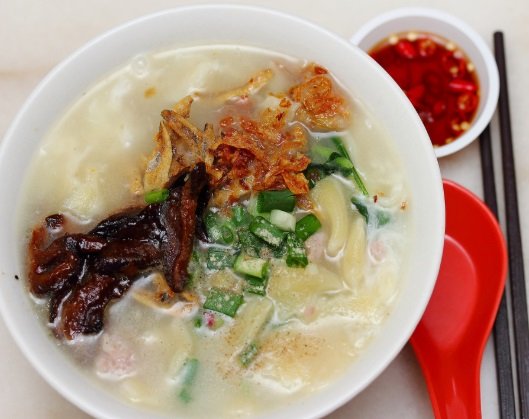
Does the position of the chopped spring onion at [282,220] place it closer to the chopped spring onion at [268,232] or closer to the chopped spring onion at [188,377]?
the chopped spring onion at [268,232]

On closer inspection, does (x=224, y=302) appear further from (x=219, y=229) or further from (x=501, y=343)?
(x=501, y=343)

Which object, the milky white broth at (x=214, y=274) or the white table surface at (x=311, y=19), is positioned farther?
the white table surface at (x=311, y=19)

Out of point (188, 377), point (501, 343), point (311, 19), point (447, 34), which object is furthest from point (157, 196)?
point (447, 34)

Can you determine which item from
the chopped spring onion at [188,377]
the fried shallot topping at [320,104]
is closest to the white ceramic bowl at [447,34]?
the fried shallot topping at [320,104]

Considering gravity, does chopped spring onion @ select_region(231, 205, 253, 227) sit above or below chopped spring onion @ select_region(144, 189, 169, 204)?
below

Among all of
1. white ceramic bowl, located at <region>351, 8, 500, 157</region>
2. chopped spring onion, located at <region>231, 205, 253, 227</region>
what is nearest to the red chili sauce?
white ceramic bowl, located at <region>351, 8, 500, 157</region>

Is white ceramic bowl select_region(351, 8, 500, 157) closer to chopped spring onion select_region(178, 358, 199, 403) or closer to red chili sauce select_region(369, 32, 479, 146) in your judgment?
red chili sauce select_region(369, 32, 479, 146)
